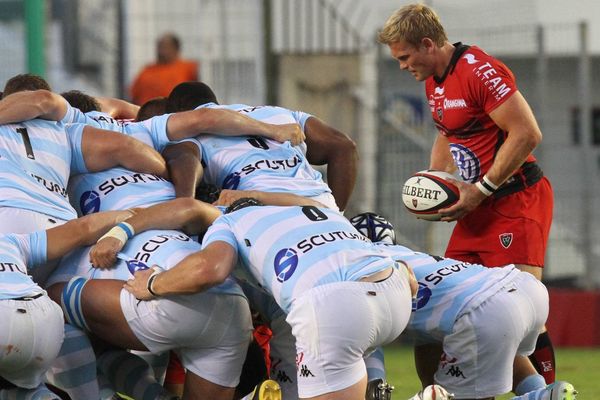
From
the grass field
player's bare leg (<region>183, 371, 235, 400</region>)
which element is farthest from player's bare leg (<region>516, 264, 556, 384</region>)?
player's bare leg (<region>183, 371, 235, 400</region>)

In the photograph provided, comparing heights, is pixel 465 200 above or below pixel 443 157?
below

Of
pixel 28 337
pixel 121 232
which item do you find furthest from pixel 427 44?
pixel 28 337

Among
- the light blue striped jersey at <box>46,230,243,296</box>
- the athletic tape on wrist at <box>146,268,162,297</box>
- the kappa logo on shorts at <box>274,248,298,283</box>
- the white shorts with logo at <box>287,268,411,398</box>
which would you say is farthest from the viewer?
the light blue striped jersey at <box>46,230,243,296</box>

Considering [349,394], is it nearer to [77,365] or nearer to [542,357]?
[77,365]

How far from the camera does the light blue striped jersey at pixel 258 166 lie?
6.07 meters

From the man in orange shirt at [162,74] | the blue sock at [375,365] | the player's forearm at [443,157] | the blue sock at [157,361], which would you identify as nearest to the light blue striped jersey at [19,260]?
the blue sock at [157,361]

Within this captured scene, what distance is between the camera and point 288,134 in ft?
20.8

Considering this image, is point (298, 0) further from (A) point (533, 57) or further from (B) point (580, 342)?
(B) point (580, 342)

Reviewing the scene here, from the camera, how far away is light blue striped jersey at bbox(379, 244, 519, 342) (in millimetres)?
5453

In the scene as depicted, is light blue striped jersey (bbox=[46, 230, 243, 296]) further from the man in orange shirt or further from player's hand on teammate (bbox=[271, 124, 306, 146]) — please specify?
the man in orange shirt

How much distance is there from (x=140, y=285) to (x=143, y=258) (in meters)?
0.19

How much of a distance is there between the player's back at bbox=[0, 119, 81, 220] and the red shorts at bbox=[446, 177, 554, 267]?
1.93 meters

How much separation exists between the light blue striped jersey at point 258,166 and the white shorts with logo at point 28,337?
1258 mm

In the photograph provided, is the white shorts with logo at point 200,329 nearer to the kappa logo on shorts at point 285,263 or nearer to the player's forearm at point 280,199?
the kappa logo on shorts at point 285,263
